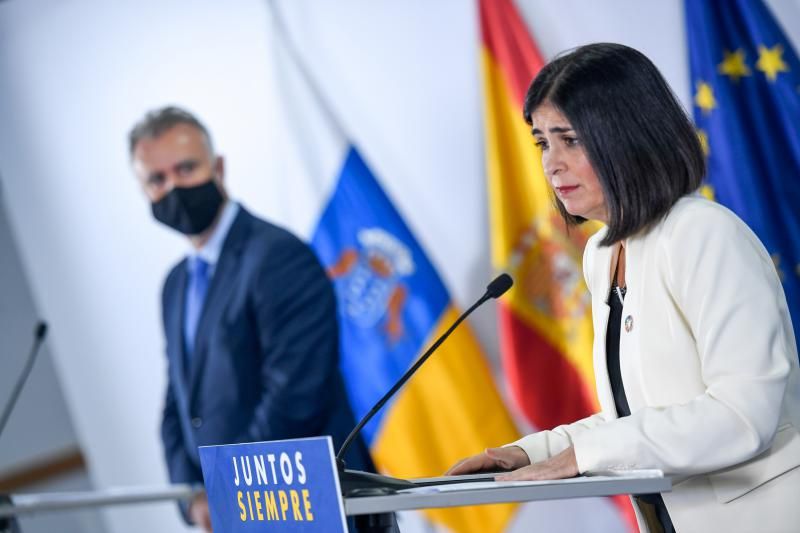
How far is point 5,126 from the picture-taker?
5.34 meters

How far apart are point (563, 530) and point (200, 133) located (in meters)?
2.24

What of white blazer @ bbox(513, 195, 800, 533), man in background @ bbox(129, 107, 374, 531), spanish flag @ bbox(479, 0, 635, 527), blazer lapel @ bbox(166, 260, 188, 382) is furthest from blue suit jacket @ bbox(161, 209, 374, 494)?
white blazer @ bbox(513, 195, 800, 533)

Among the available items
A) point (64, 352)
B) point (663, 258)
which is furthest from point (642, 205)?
point (64, 352)

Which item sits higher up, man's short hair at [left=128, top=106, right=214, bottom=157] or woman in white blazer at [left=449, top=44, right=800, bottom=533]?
man's short hair at [left=128, top=106, right=214, bottom=157]

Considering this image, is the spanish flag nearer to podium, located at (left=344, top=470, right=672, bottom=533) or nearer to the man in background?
the man in background

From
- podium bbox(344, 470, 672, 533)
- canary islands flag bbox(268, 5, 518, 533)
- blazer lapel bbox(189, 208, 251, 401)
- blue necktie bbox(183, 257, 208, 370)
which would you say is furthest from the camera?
blue necktie bbox(183, 257, 208, 370)

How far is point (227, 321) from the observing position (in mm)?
4398

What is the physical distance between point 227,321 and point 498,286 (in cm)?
272

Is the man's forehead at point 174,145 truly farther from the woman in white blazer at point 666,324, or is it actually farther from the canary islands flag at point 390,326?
the woman in white blazer at point 666,324

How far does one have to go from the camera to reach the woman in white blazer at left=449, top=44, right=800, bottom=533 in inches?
57.4

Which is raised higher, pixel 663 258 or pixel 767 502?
pixel 663 258

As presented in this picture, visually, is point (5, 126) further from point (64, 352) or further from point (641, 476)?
point (641, 476)

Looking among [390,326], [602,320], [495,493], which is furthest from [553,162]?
[390,326]

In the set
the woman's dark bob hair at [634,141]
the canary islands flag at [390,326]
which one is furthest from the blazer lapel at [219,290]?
the woman's dark bob hair at [634,141]
